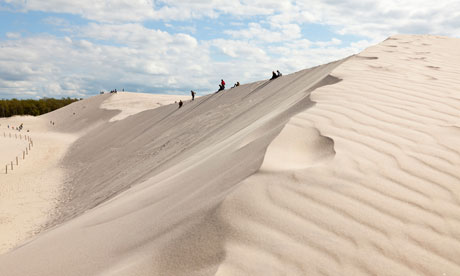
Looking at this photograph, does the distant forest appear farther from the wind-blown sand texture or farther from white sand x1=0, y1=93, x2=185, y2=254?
the wind-blown sand texture

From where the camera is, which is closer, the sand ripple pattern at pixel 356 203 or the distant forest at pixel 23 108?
the sand ripple pattern at pixel 356 203

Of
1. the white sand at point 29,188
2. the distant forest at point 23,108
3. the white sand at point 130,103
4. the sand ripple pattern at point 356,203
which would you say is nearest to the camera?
the sand ripple pattern at point 356,203

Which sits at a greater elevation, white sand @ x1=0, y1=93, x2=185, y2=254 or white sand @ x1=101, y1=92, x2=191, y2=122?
white sand @ x1=101, y1=92, x2=191, y2=122

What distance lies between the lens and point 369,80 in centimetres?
527

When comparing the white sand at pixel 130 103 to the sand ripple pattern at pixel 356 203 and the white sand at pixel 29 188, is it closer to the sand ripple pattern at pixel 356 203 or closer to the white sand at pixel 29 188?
the white sand at pixel 29 188

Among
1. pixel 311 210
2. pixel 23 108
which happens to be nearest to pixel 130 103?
pixel 23 108

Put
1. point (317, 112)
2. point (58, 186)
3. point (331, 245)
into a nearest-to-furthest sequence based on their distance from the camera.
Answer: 1. point (331, 245)
2. point (317, 112)
3. point (58, 186)

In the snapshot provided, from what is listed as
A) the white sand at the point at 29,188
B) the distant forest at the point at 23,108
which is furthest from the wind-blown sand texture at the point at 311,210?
the distant forest at the point at 23,108

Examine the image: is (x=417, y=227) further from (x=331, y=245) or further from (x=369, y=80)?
(x=369, y=80)

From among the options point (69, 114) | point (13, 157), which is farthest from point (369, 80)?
point (69, 114)

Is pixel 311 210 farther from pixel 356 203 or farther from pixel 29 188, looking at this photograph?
pixel 29 188

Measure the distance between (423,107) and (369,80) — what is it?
4.83 ft

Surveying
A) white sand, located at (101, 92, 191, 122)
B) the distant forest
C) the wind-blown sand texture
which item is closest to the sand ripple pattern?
the wind-blown sand texture

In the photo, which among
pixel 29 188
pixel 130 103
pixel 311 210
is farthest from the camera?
pixel 130 103
